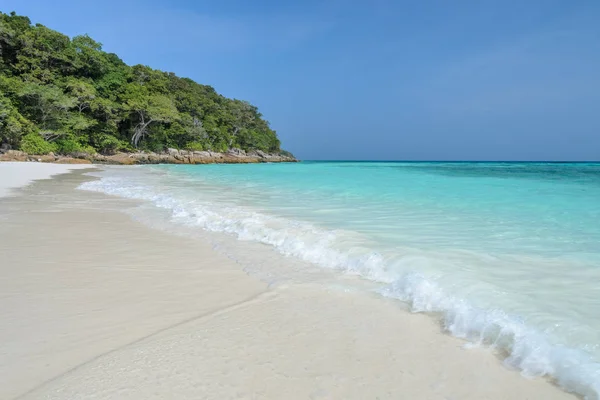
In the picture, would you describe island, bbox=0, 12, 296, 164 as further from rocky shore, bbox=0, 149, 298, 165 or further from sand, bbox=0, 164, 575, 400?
sand, bbox=0, 164, 575, 400

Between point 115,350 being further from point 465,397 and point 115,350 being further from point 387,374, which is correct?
point 465,397

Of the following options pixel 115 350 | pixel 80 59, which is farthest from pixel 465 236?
pixel 80 59

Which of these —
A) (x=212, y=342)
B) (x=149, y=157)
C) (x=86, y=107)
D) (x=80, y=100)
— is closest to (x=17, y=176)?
(x=212, y=342)

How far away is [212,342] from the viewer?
1.93 m

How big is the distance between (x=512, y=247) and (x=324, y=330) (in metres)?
3.11

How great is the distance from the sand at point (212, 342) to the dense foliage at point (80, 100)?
30.5 metres

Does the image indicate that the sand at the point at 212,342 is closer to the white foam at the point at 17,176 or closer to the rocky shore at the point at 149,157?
the white foam at the point at 17,176

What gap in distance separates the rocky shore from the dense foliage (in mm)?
1137

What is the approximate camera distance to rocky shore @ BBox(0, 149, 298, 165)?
27.8m

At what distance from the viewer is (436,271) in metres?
3.11

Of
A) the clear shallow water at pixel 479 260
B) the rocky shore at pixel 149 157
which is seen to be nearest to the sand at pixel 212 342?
the clear shallow water at pixel 479 260

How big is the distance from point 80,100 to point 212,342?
139 feet

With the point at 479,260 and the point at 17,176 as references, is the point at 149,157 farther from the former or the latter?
the point at 479,260

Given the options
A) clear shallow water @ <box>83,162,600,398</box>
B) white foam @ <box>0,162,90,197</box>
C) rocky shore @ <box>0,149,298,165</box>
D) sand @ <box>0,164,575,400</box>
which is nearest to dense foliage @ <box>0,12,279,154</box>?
rocky shore @ <box>0,149,298,165</box>
